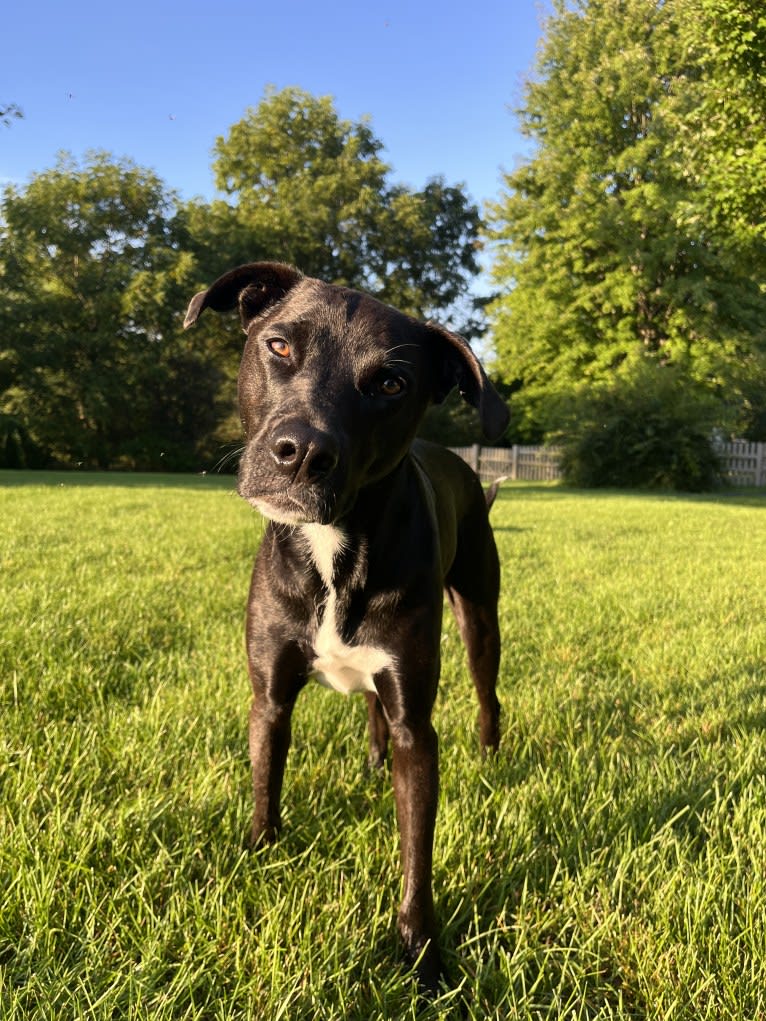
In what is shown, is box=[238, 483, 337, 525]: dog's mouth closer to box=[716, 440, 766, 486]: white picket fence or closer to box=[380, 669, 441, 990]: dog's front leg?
box=[380, 669, 441, 990]: dog's front leg

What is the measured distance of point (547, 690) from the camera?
373 centimetres

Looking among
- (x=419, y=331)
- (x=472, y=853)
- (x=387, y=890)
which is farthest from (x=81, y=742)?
(x=419, y=331)

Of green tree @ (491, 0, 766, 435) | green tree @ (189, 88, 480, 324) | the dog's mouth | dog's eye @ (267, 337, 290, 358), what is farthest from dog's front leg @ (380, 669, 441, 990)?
green tree @ (189, 88, 480, 324)

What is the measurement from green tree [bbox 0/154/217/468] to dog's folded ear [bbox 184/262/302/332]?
109ft

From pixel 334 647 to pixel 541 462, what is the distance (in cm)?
3236

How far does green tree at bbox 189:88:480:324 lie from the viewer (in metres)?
40.0

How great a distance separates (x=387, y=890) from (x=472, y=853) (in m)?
0.33

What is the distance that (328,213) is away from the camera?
1558 inches

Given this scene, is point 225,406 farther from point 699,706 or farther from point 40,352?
point 699,706

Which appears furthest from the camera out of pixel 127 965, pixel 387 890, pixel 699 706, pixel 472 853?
pixel 699 706

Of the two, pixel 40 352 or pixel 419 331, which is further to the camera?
pixel 40 352

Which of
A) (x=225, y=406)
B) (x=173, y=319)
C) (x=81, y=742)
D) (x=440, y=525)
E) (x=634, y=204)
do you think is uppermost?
(x=634, y=204)

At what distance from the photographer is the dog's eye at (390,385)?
7.04ft

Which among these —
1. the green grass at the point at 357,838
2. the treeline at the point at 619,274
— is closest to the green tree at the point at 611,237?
the treeline at the point at 619,274
